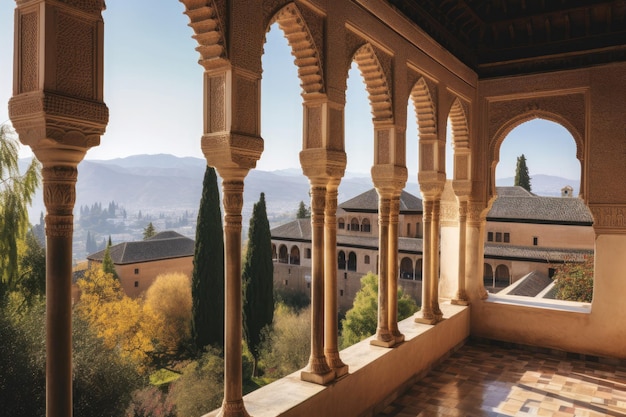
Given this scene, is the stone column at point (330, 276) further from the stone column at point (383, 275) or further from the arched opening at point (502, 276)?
the arched opening at point (502, 276)

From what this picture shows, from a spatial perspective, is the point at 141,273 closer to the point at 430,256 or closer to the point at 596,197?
the point at 430,256

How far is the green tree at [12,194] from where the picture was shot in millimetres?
13062

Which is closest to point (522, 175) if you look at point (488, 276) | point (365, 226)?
→ point (488, 276)

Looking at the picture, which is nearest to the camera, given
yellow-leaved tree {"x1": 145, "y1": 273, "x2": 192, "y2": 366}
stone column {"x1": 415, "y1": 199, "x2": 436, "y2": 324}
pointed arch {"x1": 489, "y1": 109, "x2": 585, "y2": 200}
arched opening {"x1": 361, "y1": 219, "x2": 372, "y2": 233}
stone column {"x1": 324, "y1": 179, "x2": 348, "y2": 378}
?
stone column {"x1": 324, "y1": 179, "x2": 348, "y2": 378}

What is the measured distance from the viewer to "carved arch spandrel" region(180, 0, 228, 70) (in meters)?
3.71

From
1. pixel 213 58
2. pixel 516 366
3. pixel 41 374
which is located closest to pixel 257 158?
pixel 213 58

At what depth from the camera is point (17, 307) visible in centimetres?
1452

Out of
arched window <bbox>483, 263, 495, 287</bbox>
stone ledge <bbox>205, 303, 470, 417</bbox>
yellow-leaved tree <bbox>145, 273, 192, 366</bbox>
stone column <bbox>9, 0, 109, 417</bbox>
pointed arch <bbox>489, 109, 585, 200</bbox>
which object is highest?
pointed arch <bbox>489, 109, 585, 200</bbox>

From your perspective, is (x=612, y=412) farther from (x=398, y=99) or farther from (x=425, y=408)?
(x=398, y=99)

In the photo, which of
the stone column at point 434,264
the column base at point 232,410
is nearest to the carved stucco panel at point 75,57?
the column base at point 232,410

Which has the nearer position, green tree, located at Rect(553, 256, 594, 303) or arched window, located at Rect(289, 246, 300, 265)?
green tree, located at Rect(553, 256, 594, 303)

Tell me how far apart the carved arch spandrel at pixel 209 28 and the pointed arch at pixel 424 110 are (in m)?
4.19

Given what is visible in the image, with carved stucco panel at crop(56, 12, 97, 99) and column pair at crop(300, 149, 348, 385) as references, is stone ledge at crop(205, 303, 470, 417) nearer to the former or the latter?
column pair at crop(300, 149, 348, 385)

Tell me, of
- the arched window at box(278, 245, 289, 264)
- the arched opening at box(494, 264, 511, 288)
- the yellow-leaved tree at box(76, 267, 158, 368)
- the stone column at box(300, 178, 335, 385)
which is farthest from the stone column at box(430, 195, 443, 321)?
the arched window at box(278, 245, 289, 264)
